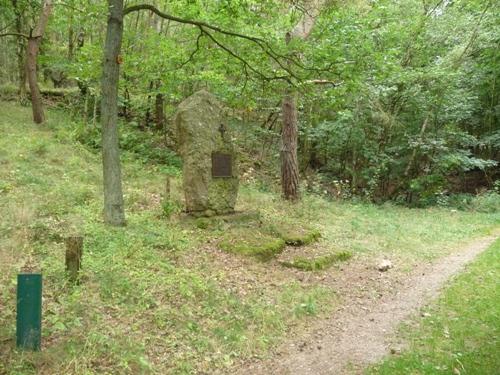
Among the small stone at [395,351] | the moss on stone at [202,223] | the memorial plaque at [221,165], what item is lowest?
the small stone at [395,351]

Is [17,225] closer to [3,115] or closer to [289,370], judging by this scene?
[289,370]

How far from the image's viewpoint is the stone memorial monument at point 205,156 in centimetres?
914

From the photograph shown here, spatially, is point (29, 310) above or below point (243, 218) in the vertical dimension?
above

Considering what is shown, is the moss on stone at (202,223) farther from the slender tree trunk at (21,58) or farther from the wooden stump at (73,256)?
the slender tree trunk at (21,58)

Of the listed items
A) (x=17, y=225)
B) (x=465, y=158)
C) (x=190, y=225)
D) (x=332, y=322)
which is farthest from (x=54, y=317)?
(x=465, y=158)

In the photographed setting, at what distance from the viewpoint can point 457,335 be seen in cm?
546

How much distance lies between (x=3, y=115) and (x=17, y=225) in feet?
33.0

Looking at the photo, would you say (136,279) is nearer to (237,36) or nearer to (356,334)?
(356,334)

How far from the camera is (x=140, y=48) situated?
15.5 metres

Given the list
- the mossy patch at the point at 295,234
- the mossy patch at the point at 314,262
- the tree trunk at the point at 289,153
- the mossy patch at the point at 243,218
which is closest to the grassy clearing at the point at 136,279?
the mossy patch at the point at 295,234

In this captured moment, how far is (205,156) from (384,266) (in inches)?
174

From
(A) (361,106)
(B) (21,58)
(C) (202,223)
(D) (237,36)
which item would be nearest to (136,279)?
(C) (202,223)

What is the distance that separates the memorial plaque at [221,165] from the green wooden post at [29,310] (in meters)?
5.88

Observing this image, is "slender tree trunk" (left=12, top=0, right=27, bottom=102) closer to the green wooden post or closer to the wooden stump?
the wooden stump
